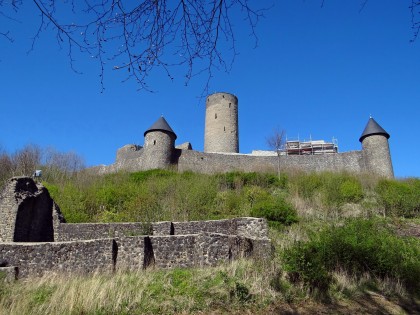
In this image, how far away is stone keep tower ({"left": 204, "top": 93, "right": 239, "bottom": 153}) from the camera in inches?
1470

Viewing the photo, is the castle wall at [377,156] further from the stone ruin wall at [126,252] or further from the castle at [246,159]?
the stone ruin wall at [126,252]

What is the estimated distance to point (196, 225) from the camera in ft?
41.2

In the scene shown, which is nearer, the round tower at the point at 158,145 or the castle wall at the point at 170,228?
the castle wall at the point at 170,228

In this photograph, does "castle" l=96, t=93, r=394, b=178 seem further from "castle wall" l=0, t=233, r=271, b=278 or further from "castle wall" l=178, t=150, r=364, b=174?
"castle wall" l=0, t=233, r=271, b=278

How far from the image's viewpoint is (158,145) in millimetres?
30656

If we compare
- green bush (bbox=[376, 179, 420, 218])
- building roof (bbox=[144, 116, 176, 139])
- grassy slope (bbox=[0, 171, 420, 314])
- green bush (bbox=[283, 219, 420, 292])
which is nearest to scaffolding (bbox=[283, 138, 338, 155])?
building roof (bbox=[144, 116, 176, 139])

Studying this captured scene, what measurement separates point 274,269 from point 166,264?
315 cm

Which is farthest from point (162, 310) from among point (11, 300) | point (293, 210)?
point (293, 210)

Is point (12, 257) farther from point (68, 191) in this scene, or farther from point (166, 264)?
point (68, 191)

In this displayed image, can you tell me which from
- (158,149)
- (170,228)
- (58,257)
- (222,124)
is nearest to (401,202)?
(170,228)

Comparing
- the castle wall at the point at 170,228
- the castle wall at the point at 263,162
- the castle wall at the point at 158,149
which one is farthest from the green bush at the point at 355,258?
the castle wall at the point at 158,149

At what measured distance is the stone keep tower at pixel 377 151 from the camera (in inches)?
1163

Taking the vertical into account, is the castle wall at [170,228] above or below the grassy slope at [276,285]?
above

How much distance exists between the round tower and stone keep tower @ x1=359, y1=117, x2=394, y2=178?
16958 millimetres
